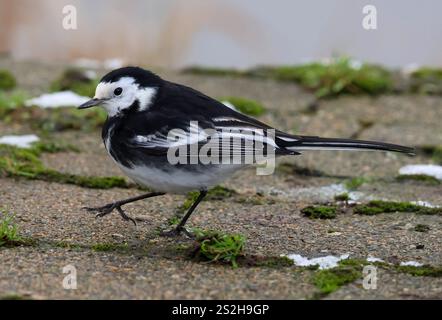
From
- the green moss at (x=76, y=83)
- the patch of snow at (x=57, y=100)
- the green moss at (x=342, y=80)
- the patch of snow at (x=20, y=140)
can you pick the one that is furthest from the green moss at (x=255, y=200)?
the green moss at (x=342, y=80)

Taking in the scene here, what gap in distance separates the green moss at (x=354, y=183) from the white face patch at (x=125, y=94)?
136 centimetres

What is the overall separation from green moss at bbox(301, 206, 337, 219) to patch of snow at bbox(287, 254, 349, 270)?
0.67m

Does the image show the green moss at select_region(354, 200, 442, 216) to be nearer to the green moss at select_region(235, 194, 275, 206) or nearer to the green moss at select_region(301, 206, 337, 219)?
the green moss at select_region(301, 206, 337, 219)

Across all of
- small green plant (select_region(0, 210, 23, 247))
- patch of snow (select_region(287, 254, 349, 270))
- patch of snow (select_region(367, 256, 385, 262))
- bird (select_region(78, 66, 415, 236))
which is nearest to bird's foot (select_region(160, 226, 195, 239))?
bird (select_region(78, 66, 415, 236))

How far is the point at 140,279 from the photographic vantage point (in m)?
3.55

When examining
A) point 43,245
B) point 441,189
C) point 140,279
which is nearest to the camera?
point 140,279

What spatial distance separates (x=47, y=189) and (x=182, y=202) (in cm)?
72

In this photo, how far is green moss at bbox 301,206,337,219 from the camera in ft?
15.0

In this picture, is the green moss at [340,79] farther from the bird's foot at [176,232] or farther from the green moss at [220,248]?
the green moss at [220,248]

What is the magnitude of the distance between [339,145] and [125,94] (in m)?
1.04

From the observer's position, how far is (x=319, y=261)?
3.81 m

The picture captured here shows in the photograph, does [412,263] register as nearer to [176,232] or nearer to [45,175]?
[176,232]
